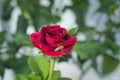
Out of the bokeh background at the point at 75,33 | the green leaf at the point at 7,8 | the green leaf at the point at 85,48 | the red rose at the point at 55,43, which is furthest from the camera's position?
the green leaf at the point at 7,8

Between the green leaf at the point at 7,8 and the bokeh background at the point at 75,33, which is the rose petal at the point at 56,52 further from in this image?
the green leaf at the point at 7,8

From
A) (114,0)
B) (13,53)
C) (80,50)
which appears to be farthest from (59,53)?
(114,0)

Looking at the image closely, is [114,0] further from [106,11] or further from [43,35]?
[43,35]

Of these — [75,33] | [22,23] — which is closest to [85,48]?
[75,33]

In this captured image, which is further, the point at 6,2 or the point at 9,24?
the point at 9,24

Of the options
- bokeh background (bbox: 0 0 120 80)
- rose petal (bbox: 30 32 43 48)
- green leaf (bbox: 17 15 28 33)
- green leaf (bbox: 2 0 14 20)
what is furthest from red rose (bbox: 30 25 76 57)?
green leaf (bbox: 2 0 14 20)

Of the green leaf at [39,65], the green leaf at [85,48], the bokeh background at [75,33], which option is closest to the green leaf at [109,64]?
the bokeh background at [75,33]
